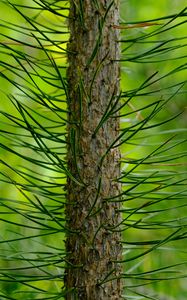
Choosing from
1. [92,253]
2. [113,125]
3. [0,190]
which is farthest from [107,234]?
[0,190]

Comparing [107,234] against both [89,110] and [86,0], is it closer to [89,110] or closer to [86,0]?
[89,110]

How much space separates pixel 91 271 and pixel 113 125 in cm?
18

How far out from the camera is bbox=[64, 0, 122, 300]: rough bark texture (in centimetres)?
95

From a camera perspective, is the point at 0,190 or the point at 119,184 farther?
the point at 0,190

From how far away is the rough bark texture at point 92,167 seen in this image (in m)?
0.95

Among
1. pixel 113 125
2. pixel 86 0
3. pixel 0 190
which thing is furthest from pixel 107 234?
pixel 0 190

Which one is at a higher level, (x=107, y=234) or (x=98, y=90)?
(x=98, y=90)

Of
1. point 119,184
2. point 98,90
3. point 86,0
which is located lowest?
point 119,184

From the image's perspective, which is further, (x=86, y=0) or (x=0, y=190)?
(x=0, y=190)

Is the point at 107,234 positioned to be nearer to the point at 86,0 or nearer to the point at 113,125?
the point at 113,125

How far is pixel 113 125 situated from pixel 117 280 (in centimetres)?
19

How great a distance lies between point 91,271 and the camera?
0.95 meters

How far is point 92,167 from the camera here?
3.14 feet

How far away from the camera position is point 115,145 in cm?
98
